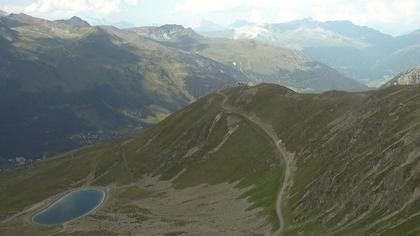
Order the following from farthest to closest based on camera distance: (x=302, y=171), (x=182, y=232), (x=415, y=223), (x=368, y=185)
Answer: (x=302, y=171), (x=182, y=232), (x=368, y=185), (x=415, y=223)

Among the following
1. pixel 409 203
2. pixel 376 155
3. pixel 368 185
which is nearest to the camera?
pixel 409 203

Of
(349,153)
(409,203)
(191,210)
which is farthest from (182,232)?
(409,203)

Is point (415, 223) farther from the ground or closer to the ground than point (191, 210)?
farther from the ground

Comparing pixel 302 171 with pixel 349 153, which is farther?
pixel 302 171

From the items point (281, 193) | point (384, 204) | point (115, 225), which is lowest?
point (115, 225)

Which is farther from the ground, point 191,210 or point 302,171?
point 302,171

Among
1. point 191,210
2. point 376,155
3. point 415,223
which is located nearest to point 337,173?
point 376,155

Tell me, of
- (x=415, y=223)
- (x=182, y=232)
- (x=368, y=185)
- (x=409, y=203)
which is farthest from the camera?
(x=182, y=232)

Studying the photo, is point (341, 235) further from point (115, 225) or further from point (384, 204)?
point (115, 225)

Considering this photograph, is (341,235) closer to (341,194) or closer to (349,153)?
(341,194)
